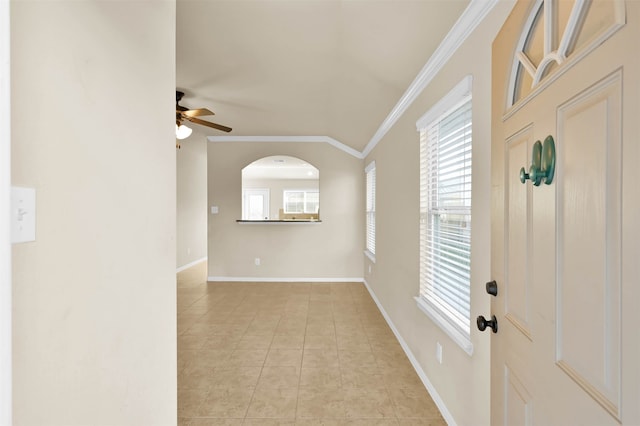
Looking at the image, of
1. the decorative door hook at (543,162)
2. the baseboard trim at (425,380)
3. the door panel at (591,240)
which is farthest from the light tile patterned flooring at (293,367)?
the decorative door hook at (543,162)

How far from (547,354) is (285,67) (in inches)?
108

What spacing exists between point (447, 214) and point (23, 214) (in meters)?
2.03

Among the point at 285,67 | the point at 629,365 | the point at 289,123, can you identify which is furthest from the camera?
the point at 289,123

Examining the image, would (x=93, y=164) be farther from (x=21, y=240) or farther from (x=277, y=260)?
(x=277, y=260)

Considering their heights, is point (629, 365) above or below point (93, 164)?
below

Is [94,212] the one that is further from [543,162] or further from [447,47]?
[447,47]

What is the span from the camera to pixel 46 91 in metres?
0.72

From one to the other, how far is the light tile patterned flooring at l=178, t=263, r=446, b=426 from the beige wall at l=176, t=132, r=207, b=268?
2.69 metres

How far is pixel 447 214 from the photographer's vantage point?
210 cm

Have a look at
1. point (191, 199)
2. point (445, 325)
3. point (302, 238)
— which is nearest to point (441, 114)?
point (445, 325)

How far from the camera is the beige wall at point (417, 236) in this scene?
1.53 m

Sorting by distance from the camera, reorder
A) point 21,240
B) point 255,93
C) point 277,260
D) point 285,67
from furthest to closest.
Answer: point 277,260 < point 255,93 < point 285,67 < point 21,240

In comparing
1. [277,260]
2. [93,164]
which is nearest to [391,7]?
[93,164]
